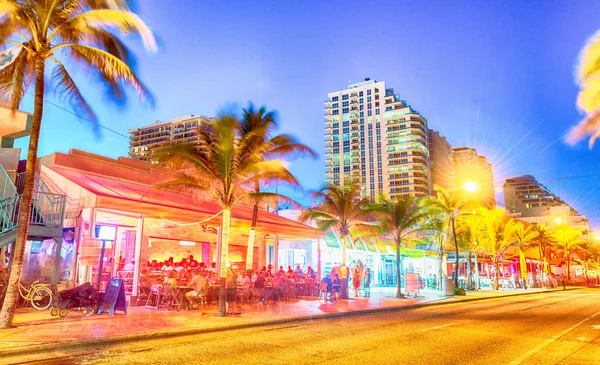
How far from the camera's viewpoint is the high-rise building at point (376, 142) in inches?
5359

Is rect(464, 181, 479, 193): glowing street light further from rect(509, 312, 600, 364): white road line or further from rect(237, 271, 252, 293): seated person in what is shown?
rect(237, 271, 252, 293): seated person

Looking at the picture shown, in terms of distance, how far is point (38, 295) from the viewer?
14336mm

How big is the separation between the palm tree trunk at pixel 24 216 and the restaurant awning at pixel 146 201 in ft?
11.1

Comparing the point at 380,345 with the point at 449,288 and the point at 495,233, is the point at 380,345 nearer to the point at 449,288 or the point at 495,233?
the point at 449,288

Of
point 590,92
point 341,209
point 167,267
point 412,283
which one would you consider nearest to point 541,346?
point 590,92

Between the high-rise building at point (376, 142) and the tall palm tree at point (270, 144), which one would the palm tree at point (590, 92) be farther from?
the high-rise building at point (376, 142)

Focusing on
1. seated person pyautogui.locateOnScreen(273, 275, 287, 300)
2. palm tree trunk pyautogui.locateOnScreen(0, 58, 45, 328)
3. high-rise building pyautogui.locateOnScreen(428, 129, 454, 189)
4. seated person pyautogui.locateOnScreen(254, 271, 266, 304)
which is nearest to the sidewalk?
palm tree trunk pyautogui.locateOnScreen(0, 58, 45, 328)

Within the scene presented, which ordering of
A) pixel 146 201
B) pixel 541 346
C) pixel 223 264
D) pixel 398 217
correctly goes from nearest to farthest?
pixel 541 346
pixel 223 264
pixel 146 201
pixel 398 217

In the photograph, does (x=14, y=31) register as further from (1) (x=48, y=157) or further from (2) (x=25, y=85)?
(1) (x=48, y=157)

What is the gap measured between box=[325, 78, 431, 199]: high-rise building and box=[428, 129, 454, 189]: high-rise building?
10.4m

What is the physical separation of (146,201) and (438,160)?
147479 mm

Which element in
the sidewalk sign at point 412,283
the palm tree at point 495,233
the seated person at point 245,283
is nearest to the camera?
the seated person at point 245,283

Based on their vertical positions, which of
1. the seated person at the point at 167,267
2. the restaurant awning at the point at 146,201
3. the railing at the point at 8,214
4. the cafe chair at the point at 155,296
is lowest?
the cafe chair at the point at 155,296

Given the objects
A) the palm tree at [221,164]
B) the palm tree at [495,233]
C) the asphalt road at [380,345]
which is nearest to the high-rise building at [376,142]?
the palm tree at [495,233]
